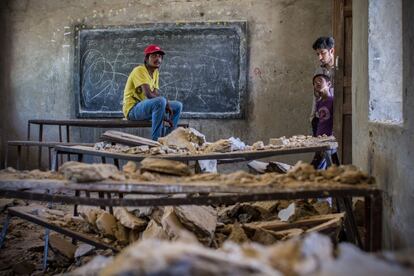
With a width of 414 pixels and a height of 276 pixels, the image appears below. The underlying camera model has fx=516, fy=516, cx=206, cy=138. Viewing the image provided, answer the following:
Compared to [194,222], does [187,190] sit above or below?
above

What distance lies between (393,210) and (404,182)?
36 centimetres

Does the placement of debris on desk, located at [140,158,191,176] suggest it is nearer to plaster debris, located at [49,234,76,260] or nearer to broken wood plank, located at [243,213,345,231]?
broken wood plank, located at [243,213,345,231]

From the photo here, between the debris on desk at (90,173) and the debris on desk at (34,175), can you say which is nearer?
the debris on desk at (90,173)

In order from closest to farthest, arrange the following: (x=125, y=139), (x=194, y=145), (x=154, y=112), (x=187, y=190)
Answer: (x=187, y=190) < (x=194, y=145) < (x=125, y=139) < (x=154, y=112)

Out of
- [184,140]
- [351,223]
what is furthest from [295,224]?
[184,140]

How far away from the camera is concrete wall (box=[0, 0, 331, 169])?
7.91 metres

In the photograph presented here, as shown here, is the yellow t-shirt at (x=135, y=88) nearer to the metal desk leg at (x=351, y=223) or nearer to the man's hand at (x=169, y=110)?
the man's hand at (x=169, y=110)

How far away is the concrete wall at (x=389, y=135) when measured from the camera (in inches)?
114

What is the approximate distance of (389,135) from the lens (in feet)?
11.1

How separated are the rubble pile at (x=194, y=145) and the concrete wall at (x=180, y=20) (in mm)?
3075

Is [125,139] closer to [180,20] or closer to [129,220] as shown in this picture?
[129,220]

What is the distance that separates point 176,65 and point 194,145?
3811 millimetres

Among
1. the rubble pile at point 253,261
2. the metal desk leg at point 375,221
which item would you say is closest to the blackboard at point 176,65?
the metal desk leg at point 375,221

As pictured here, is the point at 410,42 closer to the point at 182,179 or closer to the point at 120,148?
the point at 182,179
